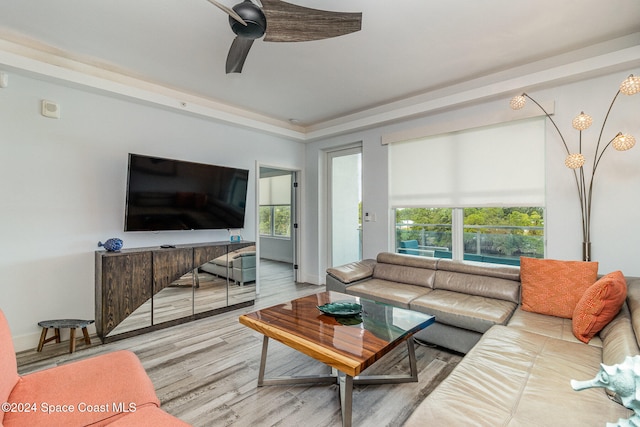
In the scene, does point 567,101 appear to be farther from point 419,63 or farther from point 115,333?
point 115,333

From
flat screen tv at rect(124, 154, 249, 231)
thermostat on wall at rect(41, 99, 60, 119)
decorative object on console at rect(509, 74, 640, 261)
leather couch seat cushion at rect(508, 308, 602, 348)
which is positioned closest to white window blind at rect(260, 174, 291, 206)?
flat screen tv at rect(124, 154, 249, 231)

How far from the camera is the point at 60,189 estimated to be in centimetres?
287

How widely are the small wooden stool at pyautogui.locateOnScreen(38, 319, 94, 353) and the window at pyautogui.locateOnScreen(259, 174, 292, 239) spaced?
15.6ft

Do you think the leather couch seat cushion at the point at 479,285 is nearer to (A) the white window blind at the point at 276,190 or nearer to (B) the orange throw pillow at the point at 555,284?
(B) the orange throw pillow at the point at 555,284

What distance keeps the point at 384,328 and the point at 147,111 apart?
11.4ft

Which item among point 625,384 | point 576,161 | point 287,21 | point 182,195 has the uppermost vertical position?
point 287,21

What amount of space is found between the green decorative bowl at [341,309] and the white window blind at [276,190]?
500 cm

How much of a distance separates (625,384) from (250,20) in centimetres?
230

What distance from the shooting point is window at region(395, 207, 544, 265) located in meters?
3.17

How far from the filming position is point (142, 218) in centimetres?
315

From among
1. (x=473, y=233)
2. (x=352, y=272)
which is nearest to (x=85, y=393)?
(x=352, y=272)

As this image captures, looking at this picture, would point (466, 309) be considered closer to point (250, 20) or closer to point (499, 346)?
point (499, 346)

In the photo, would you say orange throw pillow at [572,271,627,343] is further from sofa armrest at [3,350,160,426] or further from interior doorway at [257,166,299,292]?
interior doorway at [257,166,299,292]

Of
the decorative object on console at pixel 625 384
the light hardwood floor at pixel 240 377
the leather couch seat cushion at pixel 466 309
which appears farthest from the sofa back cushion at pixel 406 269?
the decorative object on console at pixel 625 384
